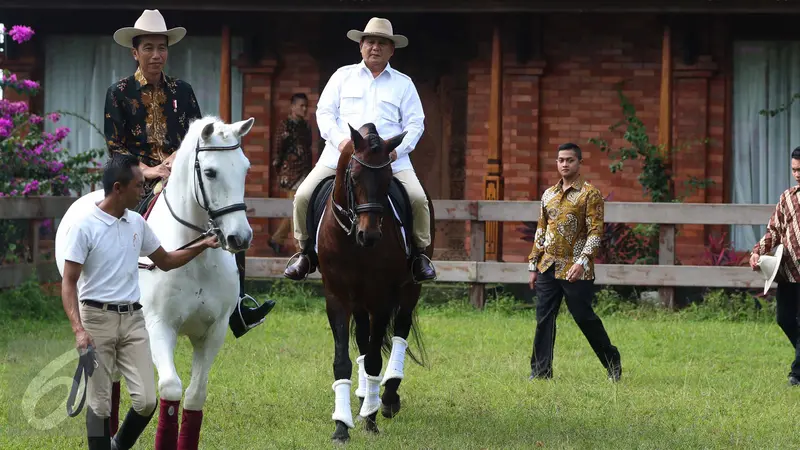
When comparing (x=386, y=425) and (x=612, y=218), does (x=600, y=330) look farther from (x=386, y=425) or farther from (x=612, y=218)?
(x=612, y=218)

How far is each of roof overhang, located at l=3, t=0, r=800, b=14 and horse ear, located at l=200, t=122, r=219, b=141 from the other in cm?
1057

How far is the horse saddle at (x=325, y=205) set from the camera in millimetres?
8547

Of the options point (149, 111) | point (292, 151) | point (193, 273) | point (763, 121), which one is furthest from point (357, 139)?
point (763, 121)

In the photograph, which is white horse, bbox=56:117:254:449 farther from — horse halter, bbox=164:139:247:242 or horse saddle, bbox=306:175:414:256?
horse saddle, bbox=306:175:414:256

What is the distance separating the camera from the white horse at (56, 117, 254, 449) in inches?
255

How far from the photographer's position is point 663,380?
10398mm

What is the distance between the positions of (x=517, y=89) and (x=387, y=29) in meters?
9.10

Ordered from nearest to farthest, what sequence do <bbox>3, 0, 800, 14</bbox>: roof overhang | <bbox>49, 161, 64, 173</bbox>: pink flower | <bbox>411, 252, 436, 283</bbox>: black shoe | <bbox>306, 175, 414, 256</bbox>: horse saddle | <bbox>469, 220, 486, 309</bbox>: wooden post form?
<bbox>306, 175, 414, 256</bbox>: horse saddle
<bbox>411, 252, 436, 283</bbox>: black shoe
<bbox>49, 161, 64, 173</bbox>: pink flower
<bbox>469, 220, 486, 309</bbox>: wooden post
<bbox>3, 0, 800, 14</bbox>: roof overhang

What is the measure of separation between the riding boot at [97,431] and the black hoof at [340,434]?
6.18 ft

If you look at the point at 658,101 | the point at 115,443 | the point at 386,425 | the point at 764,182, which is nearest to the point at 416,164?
the point at 658,101

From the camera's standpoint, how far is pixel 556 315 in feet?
33.8

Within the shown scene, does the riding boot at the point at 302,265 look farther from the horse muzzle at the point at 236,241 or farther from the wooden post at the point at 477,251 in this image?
the wooden post at the point at 477,251

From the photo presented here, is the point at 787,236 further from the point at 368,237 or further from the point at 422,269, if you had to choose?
the point at 368,237

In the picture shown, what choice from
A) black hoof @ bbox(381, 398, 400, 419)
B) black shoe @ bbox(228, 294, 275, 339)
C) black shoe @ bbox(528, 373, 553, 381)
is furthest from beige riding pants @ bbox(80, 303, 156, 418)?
black shoe @ bbox(528, 373, 553, 381)
